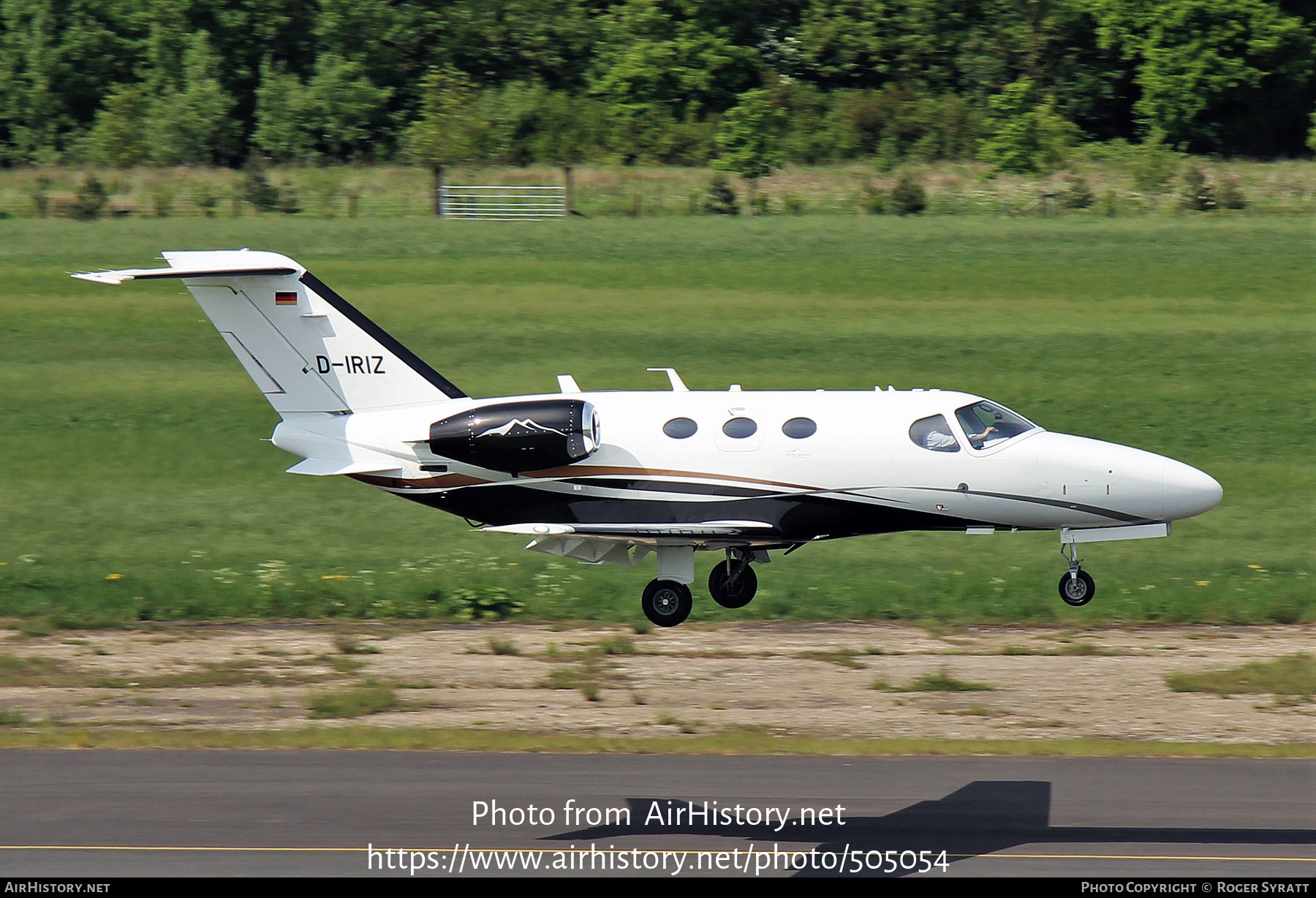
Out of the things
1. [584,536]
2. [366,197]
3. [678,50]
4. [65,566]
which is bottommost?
[65,566]

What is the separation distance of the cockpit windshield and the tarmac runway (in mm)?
4302

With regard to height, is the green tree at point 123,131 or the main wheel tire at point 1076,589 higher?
the green tree at point 123,131

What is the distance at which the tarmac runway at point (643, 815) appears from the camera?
15.5 meters

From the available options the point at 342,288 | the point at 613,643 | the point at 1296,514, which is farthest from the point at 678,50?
the point at 613,643

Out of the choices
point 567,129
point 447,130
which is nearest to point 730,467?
point 447,130

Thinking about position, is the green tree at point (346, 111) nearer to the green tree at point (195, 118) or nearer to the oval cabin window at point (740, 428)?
the green tree at point (195, 118)

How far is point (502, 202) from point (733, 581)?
32688 millimetres

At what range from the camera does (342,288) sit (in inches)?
1784

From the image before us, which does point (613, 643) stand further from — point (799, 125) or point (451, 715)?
point (799, 125)

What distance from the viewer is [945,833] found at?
1641 centimetres

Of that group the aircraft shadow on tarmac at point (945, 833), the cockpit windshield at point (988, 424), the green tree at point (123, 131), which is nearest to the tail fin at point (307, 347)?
the cockpit windshield at point (988, 424)

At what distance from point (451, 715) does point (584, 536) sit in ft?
9.93

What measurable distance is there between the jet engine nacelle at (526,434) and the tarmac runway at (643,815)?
3.98m

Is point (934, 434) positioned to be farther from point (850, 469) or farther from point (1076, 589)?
point (1076, 589)
